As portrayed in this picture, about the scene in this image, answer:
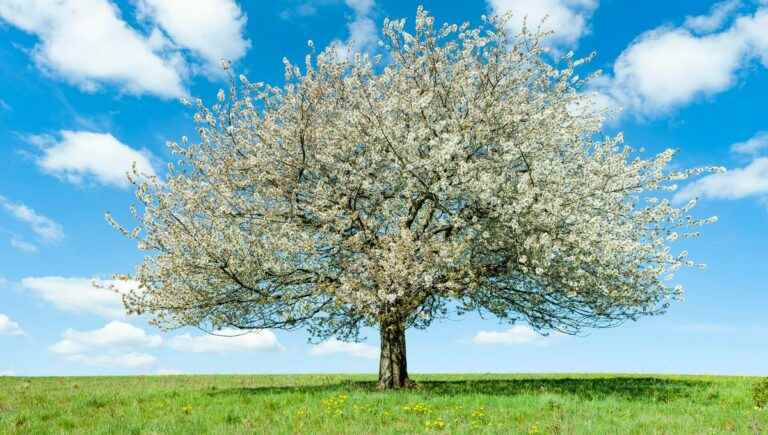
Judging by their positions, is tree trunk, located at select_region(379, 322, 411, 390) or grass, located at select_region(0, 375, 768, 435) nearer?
grass, located at select_region(0, 375, 768, 435)

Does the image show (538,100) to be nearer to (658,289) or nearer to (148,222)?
(658,289)

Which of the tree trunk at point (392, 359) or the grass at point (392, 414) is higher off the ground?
the tree trunk at point (392, 359)

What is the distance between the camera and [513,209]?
19.8 meters

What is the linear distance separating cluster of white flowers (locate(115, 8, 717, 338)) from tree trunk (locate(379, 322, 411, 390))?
0.70m

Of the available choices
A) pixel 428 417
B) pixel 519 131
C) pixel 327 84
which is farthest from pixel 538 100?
pixel 428 417

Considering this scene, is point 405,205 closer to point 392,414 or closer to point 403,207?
point 403,207

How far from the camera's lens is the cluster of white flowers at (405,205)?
20.0 meters

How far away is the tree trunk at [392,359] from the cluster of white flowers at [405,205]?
70 cm

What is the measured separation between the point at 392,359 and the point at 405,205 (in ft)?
19.0

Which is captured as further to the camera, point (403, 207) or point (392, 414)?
point (403, 207)

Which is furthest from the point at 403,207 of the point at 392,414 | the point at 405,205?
the point at 392,414

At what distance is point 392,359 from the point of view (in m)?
23.4

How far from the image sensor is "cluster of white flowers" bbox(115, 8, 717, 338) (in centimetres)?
2000

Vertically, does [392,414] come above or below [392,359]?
below
